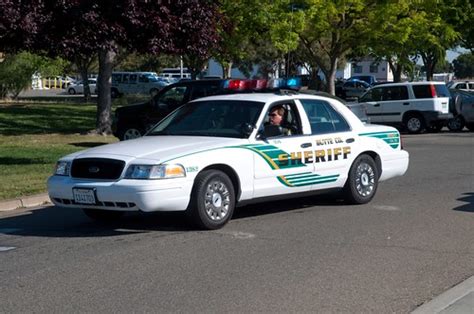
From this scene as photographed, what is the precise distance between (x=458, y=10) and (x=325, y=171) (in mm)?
27234

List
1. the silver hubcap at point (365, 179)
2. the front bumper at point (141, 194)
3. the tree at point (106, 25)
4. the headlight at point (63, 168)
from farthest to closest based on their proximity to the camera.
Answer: the tree at point (106, 25) → the silver hubcap at point (365, 179) → the headlight at point (63, 168) → the front bumper at point (141, 194)

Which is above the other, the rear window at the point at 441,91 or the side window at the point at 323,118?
the rear window at the point at 441,91

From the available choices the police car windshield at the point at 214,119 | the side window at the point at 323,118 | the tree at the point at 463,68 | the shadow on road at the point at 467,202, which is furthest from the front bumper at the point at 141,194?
the tree at the point at 463,68

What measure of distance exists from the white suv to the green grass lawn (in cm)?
979

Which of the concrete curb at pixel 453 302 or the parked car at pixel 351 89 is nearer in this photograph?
the concrete curb at pixel 453 302

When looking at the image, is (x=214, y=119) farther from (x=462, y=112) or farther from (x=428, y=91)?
(x=462, y=112)

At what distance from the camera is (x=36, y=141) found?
833 inches

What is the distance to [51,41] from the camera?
13.8m

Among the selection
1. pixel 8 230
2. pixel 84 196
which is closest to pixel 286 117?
pixel 84 196

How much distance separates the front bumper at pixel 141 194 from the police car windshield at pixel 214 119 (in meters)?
1.26

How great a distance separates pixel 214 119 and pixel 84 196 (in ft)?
6.84

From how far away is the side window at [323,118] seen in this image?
1057cm

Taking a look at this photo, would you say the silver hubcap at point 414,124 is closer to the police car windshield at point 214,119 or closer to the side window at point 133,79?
the police car windshield at point 214,119

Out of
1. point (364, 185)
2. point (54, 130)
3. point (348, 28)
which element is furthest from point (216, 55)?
point (364, 185)
